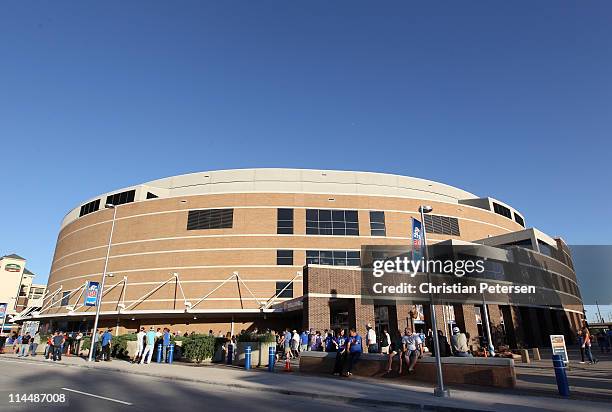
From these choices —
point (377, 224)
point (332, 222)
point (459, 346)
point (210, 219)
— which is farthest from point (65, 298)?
point (459, 346)

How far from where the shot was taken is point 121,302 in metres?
39.4

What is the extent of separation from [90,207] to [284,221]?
26785 millimetres

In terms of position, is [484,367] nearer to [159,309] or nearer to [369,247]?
[369,247]

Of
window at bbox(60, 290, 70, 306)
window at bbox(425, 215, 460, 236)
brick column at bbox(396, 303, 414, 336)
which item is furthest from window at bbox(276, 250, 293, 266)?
window at bbox(60, 290, 70, 306)

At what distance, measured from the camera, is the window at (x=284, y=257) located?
38.2m

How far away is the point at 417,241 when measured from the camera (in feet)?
41.9

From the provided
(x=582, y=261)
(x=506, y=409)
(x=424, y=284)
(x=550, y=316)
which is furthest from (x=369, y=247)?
(x=582, y=261)

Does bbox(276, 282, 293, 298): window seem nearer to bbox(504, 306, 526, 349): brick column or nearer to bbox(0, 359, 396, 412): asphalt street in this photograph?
bbox(504, 306, 526, 349): brick column

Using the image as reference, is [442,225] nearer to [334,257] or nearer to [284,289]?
[334,257]

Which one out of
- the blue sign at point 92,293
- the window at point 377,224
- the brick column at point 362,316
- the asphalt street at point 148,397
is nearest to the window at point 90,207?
the blue sign at point 92,293

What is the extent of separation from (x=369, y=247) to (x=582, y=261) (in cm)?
19410

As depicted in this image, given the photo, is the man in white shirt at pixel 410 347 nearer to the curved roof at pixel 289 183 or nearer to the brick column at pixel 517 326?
the brick column at pixel 517 326

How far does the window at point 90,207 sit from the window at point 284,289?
86.7 ft

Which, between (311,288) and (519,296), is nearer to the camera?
(311,288)
